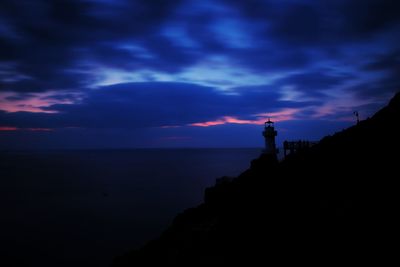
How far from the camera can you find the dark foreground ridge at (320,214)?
8781 millimetres

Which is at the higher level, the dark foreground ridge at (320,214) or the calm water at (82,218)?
the dark foreground ridge at (320,214)

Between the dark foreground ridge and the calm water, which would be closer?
the dark foreground ridge

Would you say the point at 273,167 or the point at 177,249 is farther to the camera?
the point at 273,167

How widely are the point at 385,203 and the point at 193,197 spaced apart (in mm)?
54395

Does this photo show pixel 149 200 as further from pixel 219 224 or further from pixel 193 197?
pixel 219 224

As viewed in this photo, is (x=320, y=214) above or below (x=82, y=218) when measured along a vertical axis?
above

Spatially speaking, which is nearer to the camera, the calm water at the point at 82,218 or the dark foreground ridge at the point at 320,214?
the dark foreground ridge at the point at 320,214

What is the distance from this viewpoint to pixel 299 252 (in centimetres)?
925

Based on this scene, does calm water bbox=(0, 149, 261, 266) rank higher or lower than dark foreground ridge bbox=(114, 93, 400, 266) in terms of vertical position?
lower

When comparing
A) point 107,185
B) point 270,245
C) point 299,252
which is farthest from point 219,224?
point 107,185

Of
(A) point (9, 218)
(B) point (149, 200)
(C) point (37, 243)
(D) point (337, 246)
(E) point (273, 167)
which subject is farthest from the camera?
(B) point (149, 200)

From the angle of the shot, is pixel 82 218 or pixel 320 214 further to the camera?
pixel 82 218

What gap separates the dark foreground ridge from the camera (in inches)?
346

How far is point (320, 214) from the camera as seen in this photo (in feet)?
34.6
